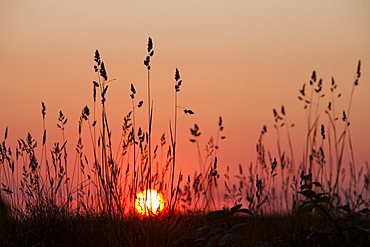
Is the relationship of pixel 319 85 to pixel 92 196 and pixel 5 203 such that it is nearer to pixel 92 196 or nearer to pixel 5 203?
pixel 92 196

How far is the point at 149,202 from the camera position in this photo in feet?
13.2

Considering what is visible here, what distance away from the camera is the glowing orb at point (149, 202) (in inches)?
154

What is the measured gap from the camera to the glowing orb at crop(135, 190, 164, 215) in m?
3.90

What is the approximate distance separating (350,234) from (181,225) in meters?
1.65

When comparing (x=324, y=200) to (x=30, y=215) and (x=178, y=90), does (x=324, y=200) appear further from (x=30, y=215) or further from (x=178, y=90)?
(x=30, y=215)

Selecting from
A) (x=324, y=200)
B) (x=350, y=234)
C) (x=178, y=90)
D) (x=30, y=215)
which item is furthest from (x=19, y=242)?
(x=350, y=234)

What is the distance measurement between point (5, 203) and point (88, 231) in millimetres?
1425

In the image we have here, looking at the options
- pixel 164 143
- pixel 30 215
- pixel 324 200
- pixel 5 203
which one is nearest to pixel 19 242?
pixel 30 215

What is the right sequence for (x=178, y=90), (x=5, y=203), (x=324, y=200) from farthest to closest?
(x=5, y=203) → (x=178, y=90) → (x=324, y=200)

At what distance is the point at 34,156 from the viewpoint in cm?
438

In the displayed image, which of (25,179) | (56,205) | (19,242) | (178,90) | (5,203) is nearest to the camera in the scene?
(178,90)

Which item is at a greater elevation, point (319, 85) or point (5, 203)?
point (319, 85)

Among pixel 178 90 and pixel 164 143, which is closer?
pixel 178 90

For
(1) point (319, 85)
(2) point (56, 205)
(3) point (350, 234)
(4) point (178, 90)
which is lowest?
(3) point (350, 234)
